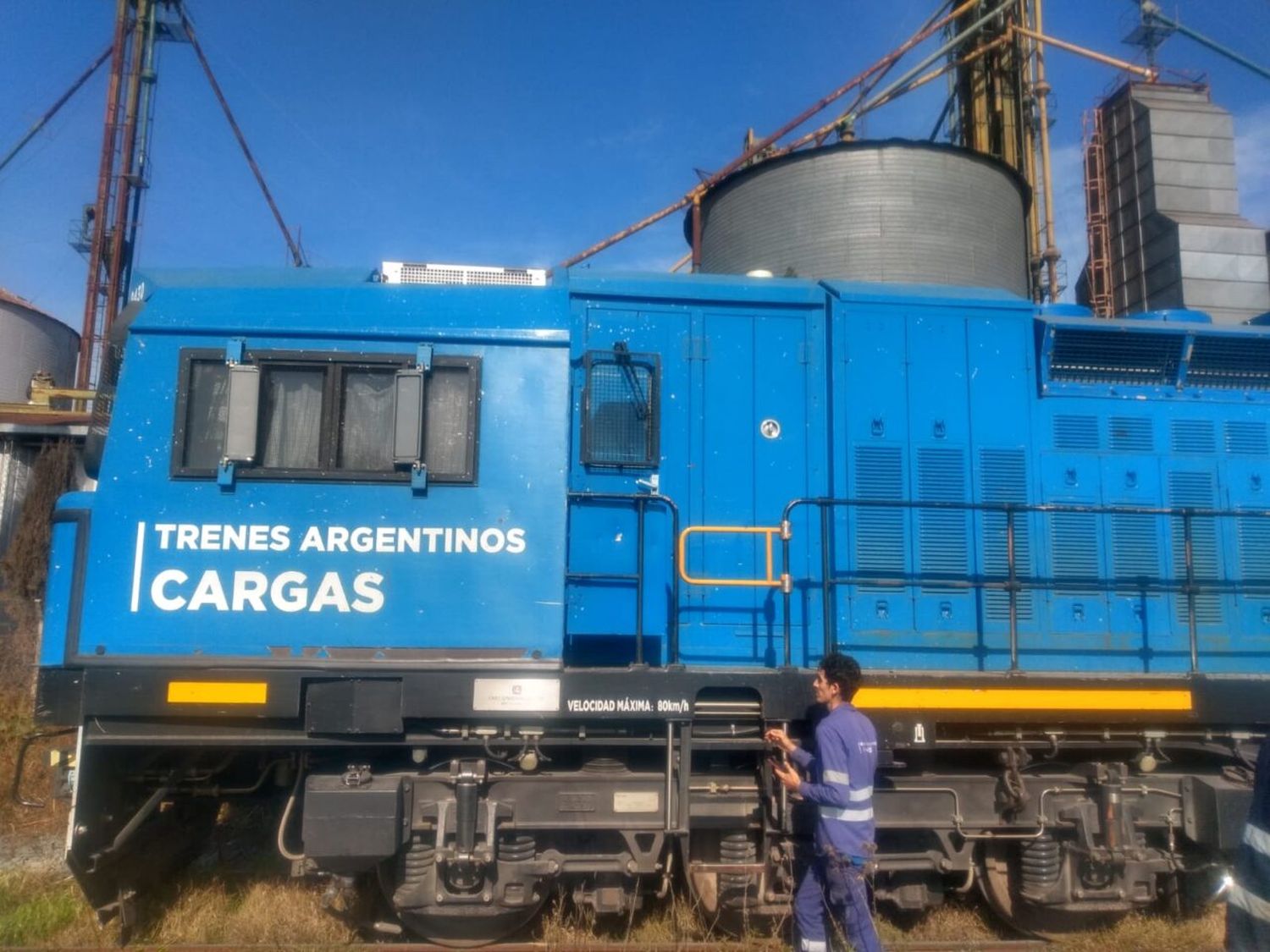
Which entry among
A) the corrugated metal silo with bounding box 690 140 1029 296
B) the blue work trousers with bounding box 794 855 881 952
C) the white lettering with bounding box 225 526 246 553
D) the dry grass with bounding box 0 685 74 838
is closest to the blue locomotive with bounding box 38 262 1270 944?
the white lettering with bounding box 225 526 246 553

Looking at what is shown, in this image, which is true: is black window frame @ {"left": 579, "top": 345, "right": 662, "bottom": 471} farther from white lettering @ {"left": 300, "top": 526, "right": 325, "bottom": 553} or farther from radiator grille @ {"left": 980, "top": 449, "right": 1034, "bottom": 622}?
radiator grille @ {"left": 980, "top": 449, "right": 1034, "bottom": 622}

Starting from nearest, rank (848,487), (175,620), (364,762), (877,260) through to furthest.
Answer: (175,620) → (364,762) → (848,487) → (877,260)

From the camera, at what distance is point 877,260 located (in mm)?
6621

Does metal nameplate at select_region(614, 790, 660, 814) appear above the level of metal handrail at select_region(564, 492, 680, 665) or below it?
below

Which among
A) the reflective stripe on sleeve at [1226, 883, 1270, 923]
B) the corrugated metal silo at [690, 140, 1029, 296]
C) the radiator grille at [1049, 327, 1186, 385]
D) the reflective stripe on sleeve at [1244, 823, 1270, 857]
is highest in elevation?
the corrugated metal silo at [690, 140, 1029, 296]

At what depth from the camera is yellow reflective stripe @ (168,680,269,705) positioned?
13.9ft

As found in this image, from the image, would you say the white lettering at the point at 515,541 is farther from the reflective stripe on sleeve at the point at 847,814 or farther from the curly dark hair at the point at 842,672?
the reflective stripe on sleeve at the point at 847,814

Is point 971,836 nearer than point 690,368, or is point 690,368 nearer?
point 971,836

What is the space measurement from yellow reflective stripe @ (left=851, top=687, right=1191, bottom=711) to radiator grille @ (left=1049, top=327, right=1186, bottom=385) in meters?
2.04

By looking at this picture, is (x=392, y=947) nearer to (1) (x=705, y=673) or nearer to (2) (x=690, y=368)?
(1) (x=705, y=673)

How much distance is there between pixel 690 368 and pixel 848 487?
1218 millimetres

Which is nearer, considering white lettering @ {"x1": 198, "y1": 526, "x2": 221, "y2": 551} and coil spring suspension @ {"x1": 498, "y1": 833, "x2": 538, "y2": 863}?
white lettering @ {"x1": 198, "y1": 526, "x2": 221, "y2": 551}

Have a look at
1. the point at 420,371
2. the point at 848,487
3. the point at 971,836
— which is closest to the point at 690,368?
the point at 848,487

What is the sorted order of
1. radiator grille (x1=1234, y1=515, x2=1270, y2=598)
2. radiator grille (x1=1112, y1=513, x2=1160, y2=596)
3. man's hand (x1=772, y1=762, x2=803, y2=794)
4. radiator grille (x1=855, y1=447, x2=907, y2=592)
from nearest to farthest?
man's hand (x1=772, y1=762, x2=803, y2=794), radiator grille (x1=855, y1=447, x2=907, y2=592), radiator grille (x1=1112, y1=513, x2=1160, y2=596), radiator grille (x1=1234, y1=515, x2=1270, y2=598)
